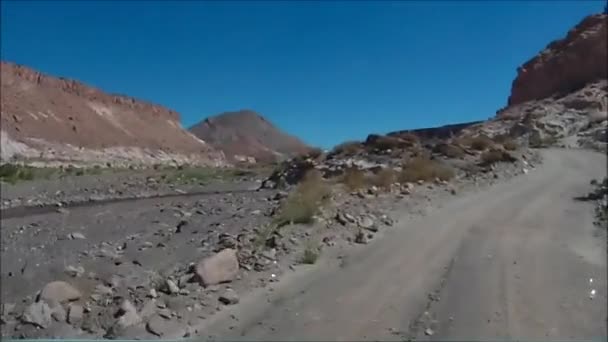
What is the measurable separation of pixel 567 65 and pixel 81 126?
1966 inches

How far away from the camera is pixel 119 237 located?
1205cm

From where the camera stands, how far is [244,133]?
5157 inches

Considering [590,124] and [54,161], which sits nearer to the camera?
[590,124]

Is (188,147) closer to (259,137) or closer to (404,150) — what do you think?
(259,137)

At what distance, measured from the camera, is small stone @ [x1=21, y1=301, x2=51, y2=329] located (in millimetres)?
6645

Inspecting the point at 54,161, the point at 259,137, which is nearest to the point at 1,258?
the point at 54,161

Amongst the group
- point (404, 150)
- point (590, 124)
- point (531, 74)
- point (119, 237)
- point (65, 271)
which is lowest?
point (65, 271)

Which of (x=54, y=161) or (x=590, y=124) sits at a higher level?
(x=54, y=161)

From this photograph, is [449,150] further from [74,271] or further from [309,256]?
[74,271]

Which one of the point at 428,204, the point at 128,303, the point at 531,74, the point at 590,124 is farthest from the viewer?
the point at 531,74

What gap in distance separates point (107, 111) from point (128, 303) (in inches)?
3166

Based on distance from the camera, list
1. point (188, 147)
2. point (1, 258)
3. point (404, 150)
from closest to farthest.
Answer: point (1, 258) → point (404, 150) → point (188, 147)

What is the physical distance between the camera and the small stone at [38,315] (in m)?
6.64

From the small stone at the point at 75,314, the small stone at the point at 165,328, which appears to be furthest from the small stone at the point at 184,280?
the small stone at the point at 75,314
